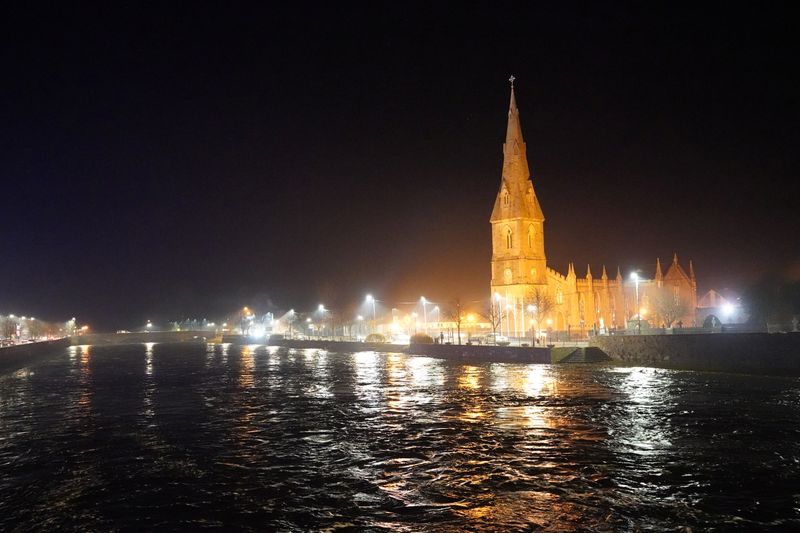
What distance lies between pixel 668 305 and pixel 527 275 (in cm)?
1866

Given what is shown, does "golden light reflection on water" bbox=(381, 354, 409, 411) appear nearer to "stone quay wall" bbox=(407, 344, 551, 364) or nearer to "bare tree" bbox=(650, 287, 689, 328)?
"stone quay wall" bbox=(407, 344, 551, 364)

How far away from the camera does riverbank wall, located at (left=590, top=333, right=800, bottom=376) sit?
4150cm

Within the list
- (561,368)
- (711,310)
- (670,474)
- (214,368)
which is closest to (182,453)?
(670,474)

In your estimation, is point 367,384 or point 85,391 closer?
point 367,384

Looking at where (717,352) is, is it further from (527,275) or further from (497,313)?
(527,275)

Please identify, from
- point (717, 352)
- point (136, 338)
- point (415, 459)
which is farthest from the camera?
point (136, 338)

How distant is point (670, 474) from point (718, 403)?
14.4m

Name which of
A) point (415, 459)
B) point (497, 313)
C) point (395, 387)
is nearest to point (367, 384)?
point (395, 387)

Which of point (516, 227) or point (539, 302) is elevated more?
point (516, 227)

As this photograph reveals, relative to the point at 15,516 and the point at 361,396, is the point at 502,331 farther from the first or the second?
the point at 15,516

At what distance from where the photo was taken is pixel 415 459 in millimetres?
20188

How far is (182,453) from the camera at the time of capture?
71.9 ft

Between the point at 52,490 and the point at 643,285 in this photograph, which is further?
the point at 643,285

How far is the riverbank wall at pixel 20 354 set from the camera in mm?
65500
